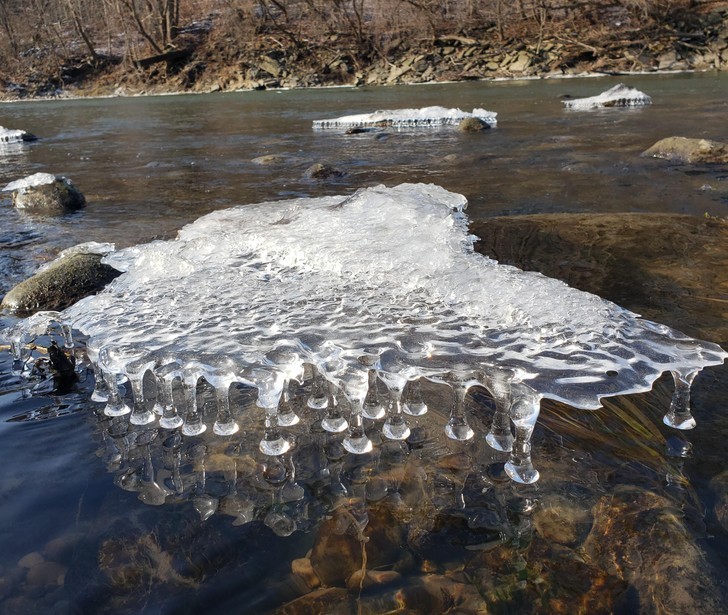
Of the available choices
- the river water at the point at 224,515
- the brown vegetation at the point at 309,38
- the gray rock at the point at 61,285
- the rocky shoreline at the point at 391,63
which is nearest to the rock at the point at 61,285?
the gray rock at the point at 61,285

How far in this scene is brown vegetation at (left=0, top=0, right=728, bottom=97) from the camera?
2556 centimetres

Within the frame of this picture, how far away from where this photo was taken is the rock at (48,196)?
20.7 feet

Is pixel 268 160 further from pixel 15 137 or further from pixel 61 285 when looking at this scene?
pixel 15 137

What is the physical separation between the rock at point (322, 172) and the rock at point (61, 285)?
3617 millimetres

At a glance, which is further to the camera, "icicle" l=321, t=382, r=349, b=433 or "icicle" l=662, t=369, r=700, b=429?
"icicle" l=321, t=382, r=349, b=433

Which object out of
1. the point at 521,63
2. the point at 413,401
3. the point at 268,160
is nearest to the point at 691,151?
the point at 268,160

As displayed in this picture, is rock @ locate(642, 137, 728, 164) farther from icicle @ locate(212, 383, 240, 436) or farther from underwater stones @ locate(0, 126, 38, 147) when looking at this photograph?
underwater stones @ locate(0, 126, 38, 147)

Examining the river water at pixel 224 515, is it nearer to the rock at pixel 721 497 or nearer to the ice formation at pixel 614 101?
the rock at pixel 721 497

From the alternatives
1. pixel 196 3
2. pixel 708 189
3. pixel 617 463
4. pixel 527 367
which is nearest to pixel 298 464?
pixel 527 367

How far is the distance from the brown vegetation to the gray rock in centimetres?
2337

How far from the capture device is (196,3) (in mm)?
35281

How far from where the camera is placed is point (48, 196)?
20.7 ft

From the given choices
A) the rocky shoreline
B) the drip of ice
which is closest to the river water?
the drip of ice

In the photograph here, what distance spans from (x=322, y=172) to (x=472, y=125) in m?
4.30
